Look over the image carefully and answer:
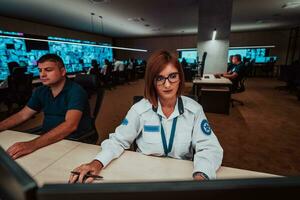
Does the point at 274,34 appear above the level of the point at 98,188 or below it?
above

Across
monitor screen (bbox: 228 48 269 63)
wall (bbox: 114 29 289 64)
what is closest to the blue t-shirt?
wall (bbox: 114 29 289 64)

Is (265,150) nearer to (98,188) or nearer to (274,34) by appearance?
(98,188)

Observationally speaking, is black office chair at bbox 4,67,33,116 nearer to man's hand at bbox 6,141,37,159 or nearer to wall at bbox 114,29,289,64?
man's hand at bbox 6,141,37,159

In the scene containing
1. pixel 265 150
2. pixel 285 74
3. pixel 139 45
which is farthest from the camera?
pixel 139 45

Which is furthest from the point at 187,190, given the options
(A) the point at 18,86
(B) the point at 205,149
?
(A) the point at 18,86

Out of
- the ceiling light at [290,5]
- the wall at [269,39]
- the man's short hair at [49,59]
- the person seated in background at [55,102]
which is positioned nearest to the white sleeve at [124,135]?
the person seated in background at [55,102]

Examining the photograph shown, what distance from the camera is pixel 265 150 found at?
8.30ft

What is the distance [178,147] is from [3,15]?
7.50m

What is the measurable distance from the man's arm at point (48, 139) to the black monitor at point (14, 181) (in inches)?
29.6

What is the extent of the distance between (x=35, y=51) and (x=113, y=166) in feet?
25.6

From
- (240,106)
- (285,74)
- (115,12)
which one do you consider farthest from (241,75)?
(115,12)

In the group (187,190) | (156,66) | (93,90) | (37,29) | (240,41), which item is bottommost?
(93,90)

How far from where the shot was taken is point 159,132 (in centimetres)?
110

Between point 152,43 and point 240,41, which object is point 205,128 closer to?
point 240,41
